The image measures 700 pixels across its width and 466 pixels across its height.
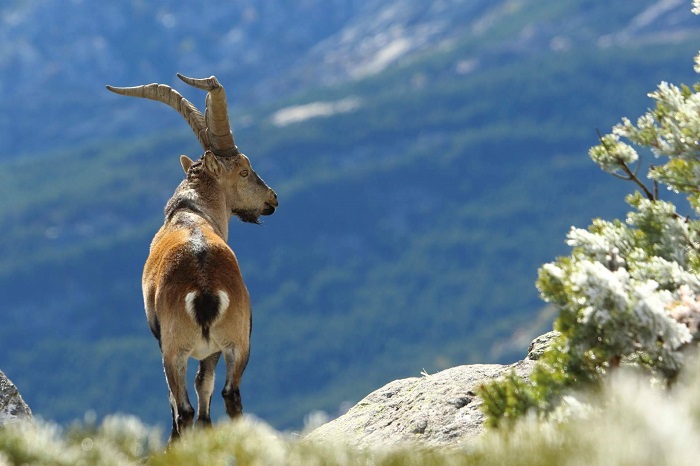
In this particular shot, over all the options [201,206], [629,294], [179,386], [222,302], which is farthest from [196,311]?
[629,294]

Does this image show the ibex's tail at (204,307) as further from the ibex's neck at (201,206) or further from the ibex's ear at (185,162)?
the ibex's ear at (185,162)

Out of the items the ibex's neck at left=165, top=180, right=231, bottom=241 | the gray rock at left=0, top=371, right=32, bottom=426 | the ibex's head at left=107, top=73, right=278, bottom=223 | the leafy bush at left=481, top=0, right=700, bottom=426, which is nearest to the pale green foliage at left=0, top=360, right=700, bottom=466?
the leafy bush at left=481, top=0, right=700, bottom=426

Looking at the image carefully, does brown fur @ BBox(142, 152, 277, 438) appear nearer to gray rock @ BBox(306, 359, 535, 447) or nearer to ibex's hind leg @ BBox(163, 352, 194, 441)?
ibex's hind leg @ BBox(163, 352, 194, 441)

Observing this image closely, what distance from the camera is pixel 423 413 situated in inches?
495

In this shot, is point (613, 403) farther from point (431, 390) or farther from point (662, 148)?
point (431, 390)

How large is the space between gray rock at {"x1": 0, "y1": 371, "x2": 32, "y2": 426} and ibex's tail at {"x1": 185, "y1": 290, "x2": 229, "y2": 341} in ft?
6.71

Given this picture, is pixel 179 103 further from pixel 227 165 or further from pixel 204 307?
pixel 204 307

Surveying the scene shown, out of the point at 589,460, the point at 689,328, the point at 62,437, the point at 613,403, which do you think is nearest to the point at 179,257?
the point at 62,437

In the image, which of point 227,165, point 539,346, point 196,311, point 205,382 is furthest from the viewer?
point 227,165

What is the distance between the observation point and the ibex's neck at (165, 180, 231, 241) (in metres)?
15.7

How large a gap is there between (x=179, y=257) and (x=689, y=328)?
6074 millimetres

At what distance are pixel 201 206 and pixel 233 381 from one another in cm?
420

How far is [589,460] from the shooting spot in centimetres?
566

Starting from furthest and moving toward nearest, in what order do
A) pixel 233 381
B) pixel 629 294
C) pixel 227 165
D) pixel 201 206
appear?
pixel 227 165, pixel 201 206, pixel 233 381, pixel 629 294
